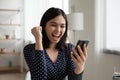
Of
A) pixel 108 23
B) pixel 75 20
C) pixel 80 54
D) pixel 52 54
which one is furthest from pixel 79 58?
pixel 108 23

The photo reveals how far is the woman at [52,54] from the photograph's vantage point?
4.24ft

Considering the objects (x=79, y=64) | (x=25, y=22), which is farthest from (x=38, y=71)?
(x=25, y=22)

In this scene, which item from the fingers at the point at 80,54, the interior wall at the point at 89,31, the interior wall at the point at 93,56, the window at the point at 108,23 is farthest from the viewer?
the interior wall at the point at 89,31

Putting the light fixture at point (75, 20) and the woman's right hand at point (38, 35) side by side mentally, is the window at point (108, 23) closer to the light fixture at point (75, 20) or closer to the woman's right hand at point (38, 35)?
the light fixture at point (75, 20)

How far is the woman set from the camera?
1293 millimetres

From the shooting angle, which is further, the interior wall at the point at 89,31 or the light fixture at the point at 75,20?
the interior wall at the point at 89,31

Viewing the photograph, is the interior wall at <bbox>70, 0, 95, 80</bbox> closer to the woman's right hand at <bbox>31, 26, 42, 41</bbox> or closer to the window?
the window

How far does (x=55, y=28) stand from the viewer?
1.31m

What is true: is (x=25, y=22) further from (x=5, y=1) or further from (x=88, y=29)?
(x=88, y=29)

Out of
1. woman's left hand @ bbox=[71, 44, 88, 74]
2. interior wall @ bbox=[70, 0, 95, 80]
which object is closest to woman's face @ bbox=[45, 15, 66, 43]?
woman's left hand @ bbox=[71, 44, 88, 74]

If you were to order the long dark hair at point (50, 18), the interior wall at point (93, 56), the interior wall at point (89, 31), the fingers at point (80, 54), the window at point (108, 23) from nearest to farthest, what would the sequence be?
1. the fingers at point (80, 54)
2. the long dark hair at point (50, 18)
3. the interior wall at point (93, 56)
4. the window at point (108, 23)
5. the interior wall at point (89, 31)

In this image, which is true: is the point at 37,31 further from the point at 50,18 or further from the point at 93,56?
the point at 93,56

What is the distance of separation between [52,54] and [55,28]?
0.18 m

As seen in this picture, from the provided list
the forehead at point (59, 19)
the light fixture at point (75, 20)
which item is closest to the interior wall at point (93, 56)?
the light fixture at point (75, 20)
